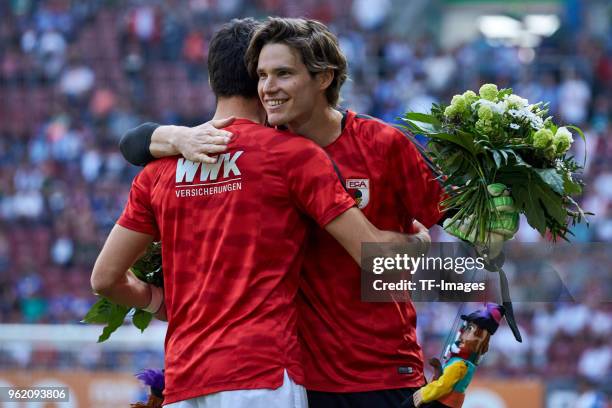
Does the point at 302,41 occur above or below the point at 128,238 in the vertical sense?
above

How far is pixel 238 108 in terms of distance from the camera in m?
4.66

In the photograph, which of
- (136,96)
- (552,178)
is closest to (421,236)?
(552,178)

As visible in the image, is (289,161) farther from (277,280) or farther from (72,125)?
(72,125)

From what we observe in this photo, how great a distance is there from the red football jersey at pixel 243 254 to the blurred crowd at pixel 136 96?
959cm

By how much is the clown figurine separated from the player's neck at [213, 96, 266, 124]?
46.3 inches

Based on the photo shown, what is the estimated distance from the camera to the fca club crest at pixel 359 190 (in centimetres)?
475

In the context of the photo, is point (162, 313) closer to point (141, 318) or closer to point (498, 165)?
point (141, 318)

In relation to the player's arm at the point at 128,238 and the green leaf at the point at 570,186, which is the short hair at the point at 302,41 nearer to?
the player's arm at the point at 128,238

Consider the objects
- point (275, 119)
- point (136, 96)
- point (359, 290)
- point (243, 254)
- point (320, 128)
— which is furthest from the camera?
point (136, 96)

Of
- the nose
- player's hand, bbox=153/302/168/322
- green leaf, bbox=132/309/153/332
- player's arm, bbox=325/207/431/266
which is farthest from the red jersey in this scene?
green leaf, bbox=132/309/153/332

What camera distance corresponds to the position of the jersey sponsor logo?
4441mm

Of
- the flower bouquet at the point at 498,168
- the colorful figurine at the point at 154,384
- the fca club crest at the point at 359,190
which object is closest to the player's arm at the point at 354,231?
the fca club crest at the point at 359,190

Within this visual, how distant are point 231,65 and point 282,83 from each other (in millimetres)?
214

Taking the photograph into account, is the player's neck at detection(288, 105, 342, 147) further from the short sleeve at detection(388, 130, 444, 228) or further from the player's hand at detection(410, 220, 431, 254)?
the player's hand at detection(410, 220, 431, 254)
